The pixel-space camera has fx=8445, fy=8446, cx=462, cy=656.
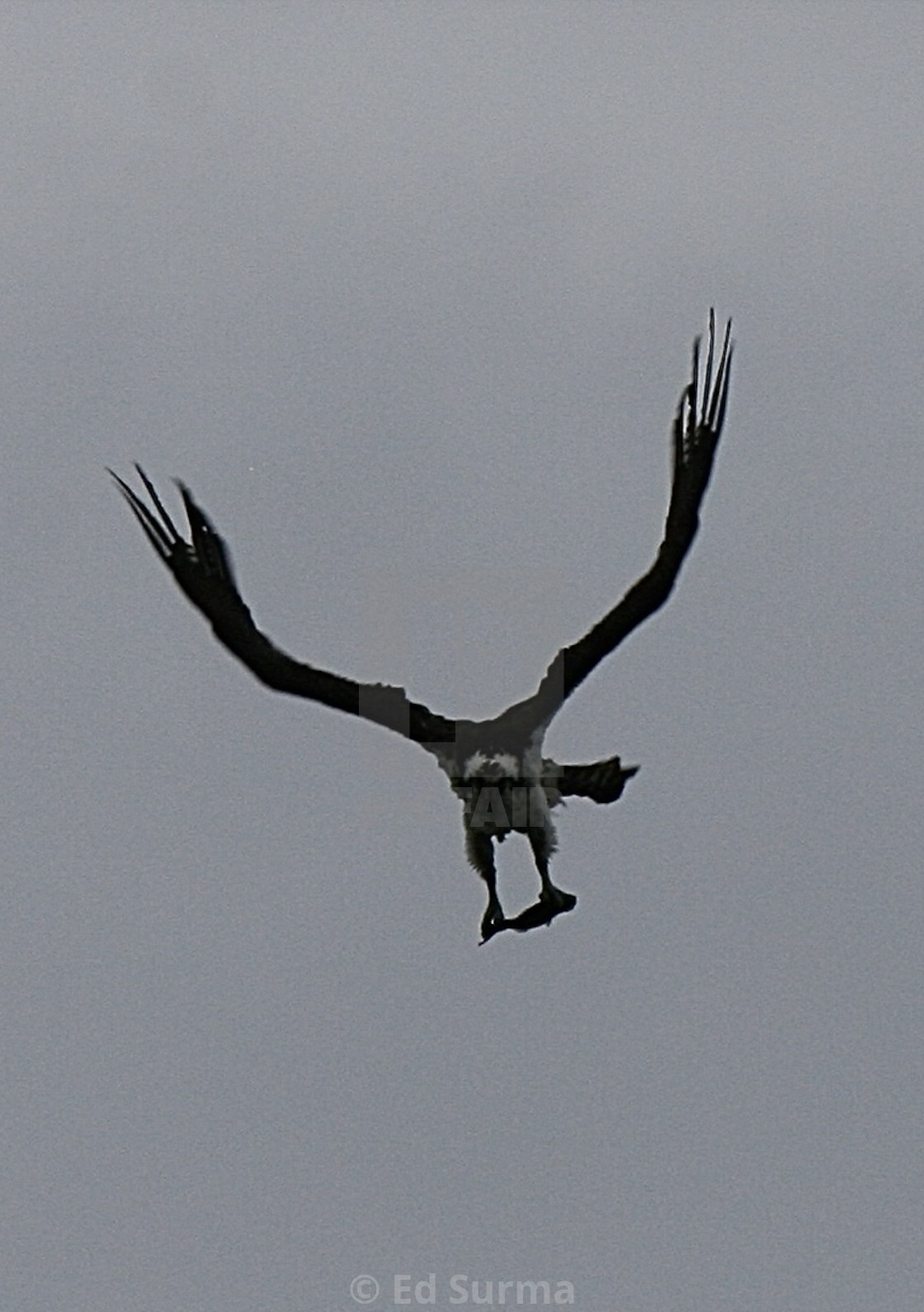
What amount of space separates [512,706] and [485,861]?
57.0 inches

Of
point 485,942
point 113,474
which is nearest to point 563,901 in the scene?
point 485,942

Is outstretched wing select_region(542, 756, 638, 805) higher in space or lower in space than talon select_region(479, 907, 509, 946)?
higher

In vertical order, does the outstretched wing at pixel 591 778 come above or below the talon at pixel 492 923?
above

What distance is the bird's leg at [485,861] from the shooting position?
72938 mm

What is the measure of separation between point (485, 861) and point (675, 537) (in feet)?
11.6

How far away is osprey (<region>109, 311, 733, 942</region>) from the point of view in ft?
235

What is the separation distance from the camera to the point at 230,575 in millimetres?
72125

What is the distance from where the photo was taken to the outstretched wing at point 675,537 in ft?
235

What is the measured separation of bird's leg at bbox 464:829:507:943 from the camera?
72.9 m

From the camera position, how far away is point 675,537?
71562 millimetres

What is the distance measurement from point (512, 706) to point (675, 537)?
223 centimetres

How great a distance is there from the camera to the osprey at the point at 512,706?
71.7 m

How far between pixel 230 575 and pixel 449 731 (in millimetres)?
2327

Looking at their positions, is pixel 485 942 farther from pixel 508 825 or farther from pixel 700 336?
pixel 700 336
